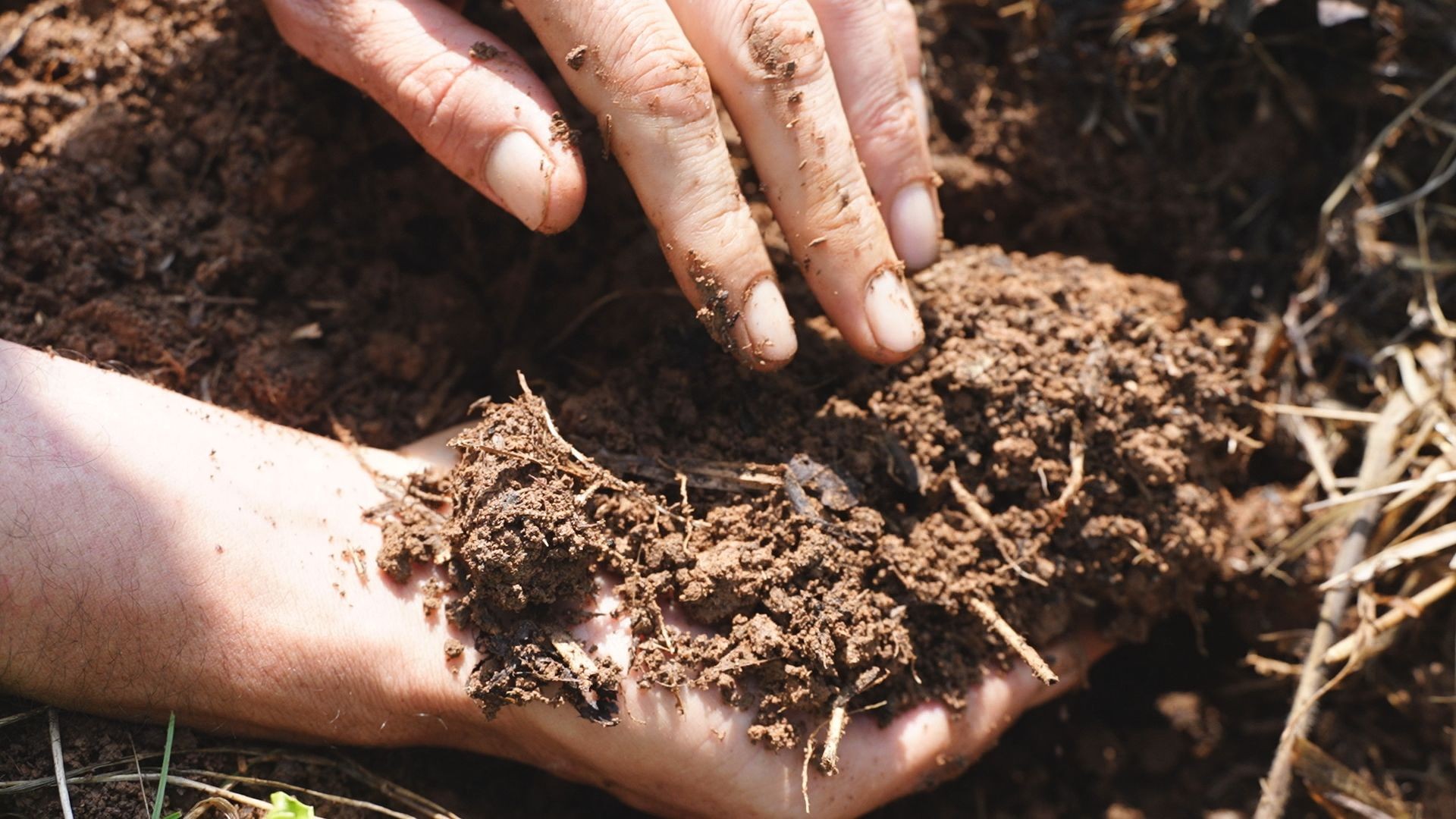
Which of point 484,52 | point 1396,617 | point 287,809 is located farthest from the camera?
point 1396,617

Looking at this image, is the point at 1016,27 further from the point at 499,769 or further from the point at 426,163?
the point at 499,769

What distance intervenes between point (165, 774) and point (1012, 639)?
4.64 feet

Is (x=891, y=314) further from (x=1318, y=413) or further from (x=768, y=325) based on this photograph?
(x=1318, y=413)

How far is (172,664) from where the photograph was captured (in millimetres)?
1611

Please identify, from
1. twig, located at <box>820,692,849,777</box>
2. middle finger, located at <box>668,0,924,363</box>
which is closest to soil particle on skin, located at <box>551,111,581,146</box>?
middle finger, located at <box>668,0,924,363</box>

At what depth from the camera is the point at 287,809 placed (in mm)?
1543

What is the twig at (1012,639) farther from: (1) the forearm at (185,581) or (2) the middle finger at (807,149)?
(1) the forearm at (185,581)

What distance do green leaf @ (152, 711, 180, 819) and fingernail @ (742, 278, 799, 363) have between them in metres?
1.11

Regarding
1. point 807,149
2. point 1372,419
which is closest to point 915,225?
point 807,149

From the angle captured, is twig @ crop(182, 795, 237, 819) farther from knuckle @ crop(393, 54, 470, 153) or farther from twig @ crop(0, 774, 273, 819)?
knuckle @ crop(393, 54, 470, 153)

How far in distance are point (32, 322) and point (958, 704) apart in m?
1.89

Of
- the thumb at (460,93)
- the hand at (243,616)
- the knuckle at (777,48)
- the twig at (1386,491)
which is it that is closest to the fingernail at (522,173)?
the thumb at (460,93)

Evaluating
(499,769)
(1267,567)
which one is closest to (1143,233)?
(1267,567)

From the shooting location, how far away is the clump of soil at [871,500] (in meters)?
1.63
